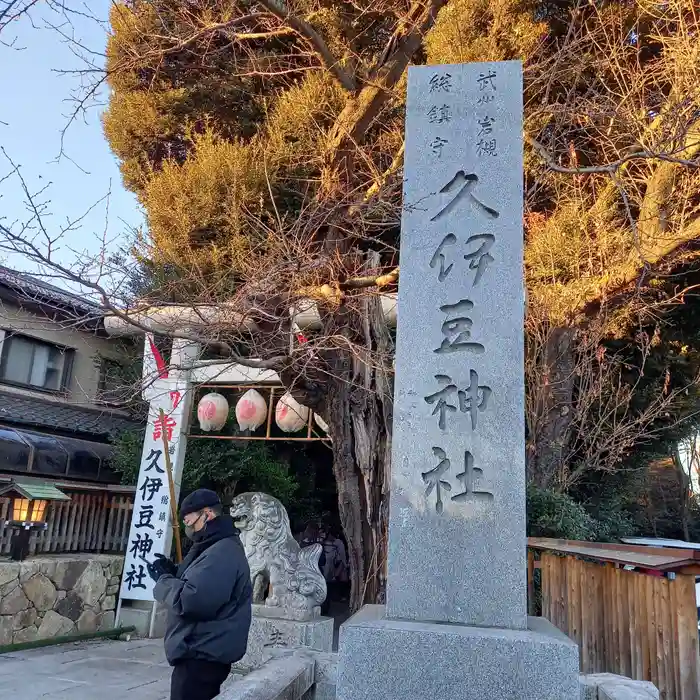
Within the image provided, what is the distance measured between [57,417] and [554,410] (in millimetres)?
8188

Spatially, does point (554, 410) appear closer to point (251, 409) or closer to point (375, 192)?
point (375, 192)

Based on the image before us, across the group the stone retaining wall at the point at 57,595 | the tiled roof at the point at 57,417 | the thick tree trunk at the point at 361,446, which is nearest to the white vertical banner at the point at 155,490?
the stone retaining wall at the point at 57,595

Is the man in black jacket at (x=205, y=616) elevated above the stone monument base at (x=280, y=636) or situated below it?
above

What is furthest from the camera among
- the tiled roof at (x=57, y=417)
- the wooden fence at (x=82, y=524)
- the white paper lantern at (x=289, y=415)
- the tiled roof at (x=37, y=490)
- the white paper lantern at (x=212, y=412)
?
the tiled roof at (x=57, y=417)

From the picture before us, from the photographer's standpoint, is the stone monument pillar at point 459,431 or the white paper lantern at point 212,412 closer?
the stone monument pillar at point 459,431

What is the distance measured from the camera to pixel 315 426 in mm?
9961

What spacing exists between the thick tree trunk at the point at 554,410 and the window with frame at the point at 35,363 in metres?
8.18

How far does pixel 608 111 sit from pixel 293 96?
13.5 feet

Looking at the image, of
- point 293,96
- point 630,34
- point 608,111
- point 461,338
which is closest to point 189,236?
point 293,96

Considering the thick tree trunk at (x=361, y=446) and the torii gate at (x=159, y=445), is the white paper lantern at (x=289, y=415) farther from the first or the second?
the thick tree trunk at (x=361, y=446)

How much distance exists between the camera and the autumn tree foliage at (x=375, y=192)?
6895 mm

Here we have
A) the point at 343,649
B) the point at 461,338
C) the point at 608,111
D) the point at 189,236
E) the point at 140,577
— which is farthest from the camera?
the point at 189,236

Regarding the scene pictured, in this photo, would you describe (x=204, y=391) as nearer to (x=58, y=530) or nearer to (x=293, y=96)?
(x=58, y=530)

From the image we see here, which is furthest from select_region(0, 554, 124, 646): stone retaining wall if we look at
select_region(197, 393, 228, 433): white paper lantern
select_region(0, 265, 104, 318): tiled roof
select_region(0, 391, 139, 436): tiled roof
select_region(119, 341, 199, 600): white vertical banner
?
select_region(0, 265, 104, 318): tiled roof
